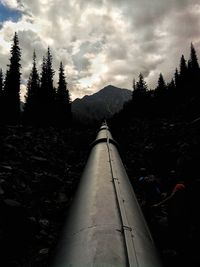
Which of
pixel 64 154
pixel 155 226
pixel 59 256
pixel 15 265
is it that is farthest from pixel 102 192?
pixel 64 154

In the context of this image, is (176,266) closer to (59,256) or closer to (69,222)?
(69,222)

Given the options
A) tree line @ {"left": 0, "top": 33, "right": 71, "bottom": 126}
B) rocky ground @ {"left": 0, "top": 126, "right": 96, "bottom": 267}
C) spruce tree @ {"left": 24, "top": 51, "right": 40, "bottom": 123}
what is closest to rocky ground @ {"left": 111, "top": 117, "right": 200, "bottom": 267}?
rocky ground @ {"left": 0, "top": 126, "right": 96, "bottom": 267}

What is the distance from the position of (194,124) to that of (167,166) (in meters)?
9.18

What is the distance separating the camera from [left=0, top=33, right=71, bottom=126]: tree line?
49.9 metres

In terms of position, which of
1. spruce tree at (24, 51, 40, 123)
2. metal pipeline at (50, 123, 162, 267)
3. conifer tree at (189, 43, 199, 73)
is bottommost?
metal pipeline at (50, 123, 162, 267)

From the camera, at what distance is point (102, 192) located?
5.13 meters

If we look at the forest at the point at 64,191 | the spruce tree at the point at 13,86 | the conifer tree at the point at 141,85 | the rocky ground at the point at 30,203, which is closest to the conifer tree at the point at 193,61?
the conifer tree at the point at 141,85

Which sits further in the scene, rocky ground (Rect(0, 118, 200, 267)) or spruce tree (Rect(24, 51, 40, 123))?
spruce tree (Rect(24, 51, 40, 123))

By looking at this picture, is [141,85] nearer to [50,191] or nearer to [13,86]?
[13,86]

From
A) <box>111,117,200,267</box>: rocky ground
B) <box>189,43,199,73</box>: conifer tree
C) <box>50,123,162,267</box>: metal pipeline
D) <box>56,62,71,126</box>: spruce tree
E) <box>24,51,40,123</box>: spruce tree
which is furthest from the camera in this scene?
<box>189,43,199,73</box>: conifer tree

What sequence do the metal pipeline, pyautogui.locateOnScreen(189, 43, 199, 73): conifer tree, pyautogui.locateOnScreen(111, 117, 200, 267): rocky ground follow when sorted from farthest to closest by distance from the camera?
pyautogui.locateOnScreen(189, 43, 199, 73): conifer tree
pyautogui.locateOnScreen(111, 117, 200, 267): rocky ground
the metal pipeline

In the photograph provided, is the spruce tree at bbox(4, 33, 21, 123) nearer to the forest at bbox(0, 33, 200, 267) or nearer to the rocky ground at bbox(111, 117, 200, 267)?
the forest at bbox(0, 33, 200, 267)

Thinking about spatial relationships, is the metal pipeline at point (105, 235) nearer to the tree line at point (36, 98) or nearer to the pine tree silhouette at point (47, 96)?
the tree line at point (36, 98)

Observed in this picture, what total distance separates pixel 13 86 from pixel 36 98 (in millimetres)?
7495
